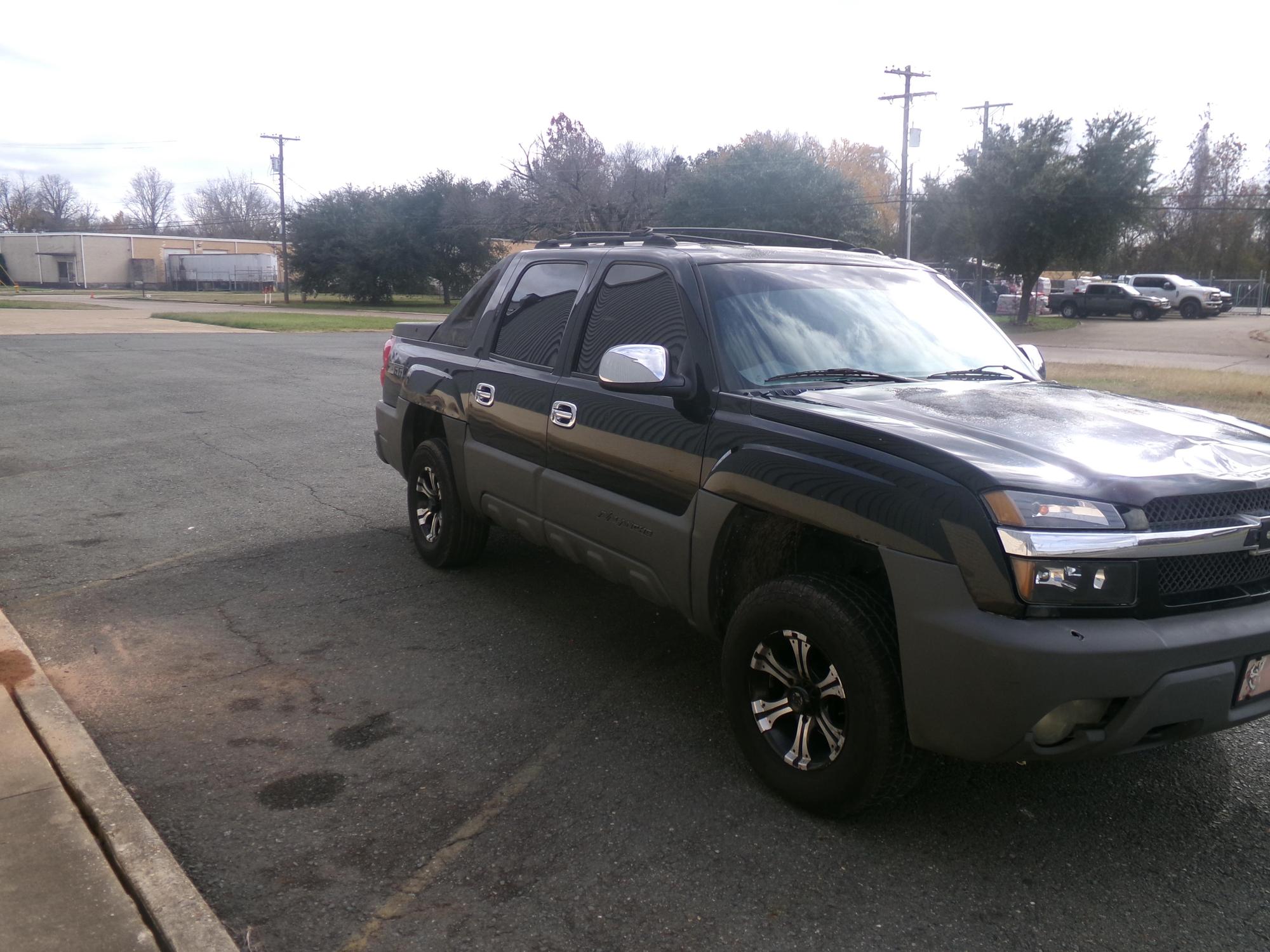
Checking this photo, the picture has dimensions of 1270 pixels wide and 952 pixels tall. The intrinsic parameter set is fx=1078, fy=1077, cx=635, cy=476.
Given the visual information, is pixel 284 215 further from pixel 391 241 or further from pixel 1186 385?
pixel 1186 385

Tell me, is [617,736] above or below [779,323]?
below

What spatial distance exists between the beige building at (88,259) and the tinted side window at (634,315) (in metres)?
86.4

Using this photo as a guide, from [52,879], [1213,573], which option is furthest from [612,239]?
[52,879]

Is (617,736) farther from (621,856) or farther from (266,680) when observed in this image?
Answer: (266,680)

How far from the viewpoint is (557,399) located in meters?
4.88

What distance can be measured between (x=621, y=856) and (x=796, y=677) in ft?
2.61

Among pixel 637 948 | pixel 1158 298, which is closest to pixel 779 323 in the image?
pixel 637 948

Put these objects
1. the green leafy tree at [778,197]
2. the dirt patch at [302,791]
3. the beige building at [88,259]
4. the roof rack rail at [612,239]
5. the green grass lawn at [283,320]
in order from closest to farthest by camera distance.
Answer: the dirt patch at [302,791] < the roof rack rail at [612,239] < the green grass lawn at [283,320] < the green leafy tree at [778,197] < the beige building at [88,259]

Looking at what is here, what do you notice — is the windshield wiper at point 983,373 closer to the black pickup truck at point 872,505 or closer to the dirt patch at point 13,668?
the black pickup truck at point 872,505

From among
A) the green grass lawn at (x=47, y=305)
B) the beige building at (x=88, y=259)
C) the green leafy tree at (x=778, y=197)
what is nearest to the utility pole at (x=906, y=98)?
the green leafy tree at (x=778, y=197)

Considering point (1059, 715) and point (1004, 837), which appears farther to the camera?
point (1004, 837)

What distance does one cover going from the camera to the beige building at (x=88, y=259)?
86750mm

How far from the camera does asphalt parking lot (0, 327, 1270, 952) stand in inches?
118

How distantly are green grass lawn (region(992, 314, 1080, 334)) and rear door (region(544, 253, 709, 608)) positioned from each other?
33.2 m
